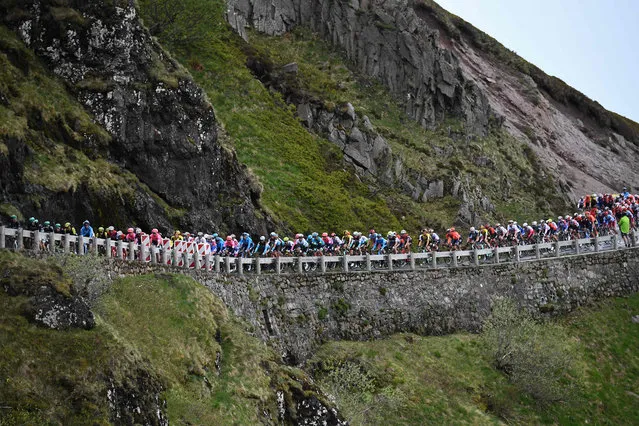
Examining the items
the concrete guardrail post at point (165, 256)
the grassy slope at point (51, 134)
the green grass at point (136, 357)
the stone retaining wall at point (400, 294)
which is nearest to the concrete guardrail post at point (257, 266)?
the stone retaining wall at point (400, 294)

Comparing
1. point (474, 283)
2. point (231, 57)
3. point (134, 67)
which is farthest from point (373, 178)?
point (134, 67)

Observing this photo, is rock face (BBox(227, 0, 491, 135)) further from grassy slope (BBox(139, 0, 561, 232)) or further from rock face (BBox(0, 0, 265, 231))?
rock face (BBox(0, 0, 265, 231))

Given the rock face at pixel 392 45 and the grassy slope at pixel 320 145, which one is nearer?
the grassy slope at pixel 320 145

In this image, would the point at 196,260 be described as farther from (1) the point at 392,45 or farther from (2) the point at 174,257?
(1) the point at 392,45

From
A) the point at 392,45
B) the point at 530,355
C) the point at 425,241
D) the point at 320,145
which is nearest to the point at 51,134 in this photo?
the point at 425,241

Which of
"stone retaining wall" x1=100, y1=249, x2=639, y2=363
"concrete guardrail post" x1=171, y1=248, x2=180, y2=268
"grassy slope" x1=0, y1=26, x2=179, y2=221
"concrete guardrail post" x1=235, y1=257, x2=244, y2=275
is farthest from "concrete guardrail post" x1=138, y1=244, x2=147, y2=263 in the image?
"concrete guardrail post" x1=235, y1=257, x2=244, y2=275

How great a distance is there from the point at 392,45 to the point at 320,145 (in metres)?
21.5

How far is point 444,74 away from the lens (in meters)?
92.9

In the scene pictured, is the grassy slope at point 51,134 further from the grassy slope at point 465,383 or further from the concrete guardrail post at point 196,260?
the grassy slope at point 465,383

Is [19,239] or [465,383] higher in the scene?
[19,239]

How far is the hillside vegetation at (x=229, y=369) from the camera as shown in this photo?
80.2 feet

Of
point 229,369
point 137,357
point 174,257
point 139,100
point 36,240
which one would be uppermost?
point 139,100

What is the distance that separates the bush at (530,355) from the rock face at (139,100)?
1664cm

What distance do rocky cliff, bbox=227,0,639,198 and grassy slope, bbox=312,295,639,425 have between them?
135ft
